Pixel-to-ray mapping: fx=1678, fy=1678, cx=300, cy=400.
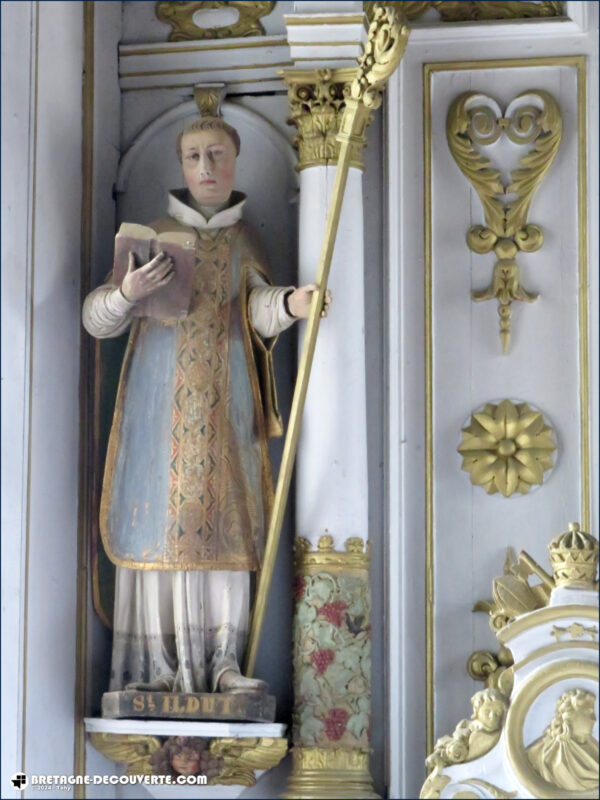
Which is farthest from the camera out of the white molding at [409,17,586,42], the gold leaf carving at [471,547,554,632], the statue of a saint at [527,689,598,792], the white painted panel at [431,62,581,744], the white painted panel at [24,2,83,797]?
the white molding at [409,17,586,42]

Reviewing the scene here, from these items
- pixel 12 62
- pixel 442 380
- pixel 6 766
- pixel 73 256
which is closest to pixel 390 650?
pixel 442 380

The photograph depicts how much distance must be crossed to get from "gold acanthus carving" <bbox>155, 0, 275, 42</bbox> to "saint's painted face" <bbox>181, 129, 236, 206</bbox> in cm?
41

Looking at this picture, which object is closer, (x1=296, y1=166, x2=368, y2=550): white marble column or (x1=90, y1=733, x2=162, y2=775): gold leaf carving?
(x1=90, y1=733, x2=162, y2=775): gold leaf carving

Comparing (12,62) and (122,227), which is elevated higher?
(12,62)

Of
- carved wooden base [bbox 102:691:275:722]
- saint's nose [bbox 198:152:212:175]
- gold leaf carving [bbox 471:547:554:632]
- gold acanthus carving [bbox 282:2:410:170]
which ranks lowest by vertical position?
carved wooden base [bbox 102:691:275:722]

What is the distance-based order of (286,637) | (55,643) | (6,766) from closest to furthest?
(6,766) → (55,643) → (286,637)

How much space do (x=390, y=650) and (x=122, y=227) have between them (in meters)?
1.11

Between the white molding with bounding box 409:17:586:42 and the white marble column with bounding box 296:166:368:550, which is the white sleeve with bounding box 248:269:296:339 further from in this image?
the white molding with bounding box 409:17:586:42

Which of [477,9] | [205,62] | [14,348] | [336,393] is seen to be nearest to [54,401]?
[14,348]

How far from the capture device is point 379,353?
12.8 feet

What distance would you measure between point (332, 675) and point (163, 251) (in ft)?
3.24

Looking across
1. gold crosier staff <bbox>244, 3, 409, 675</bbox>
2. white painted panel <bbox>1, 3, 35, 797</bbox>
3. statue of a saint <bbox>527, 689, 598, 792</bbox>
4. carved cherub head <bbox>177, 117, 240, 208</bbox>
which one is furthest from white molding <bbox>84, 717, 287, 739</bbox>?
carved cherub head <bbox>177, 117, 240, 208</bbox>

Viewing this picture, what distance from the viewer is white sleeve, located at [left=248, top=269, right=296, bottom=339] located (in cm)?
371

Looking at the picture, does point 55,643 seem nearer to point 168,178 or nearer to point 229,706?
point 229,706
